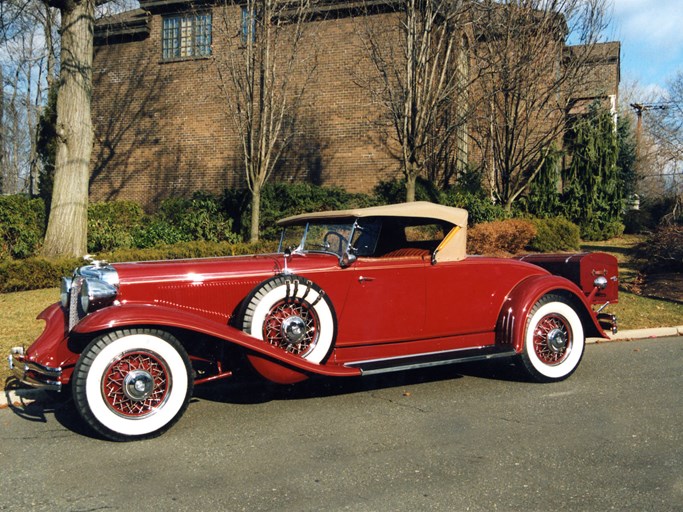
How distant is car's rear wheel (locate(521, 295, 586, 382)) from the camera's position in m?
6.16

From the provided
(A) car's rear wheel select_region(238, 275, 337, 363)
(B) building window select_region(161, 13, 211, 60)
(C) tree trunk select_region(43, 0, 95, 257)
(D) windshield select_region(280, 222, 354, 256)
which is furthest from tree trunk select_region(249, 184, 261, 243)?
(A) car's rear wheel select_region(238, 275, 337, 363)

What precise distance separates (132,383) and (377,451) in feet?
5.90

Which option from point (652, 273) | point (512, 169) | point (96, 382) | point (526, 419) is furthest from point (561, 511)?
point (512, 169)

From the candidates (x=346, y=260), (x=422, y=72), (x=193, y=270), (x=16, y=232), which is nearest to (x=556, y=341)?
(x=346, y=260)

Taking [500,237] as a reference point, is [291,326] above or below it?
below

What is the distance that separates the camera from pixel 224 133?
65.8 feet

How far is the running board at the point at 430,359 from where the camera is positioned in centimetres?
544

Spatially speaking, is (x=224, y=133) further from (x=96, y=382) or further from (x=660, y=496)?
(x=660, y=496)

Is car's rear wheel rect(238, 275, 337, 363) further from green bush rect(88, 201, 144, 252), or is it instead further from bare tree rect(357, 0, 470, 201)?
green bush rect(88, 201, 144, 252)

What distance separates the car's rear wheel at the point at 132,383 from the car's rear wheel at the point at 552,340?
3.22 meters

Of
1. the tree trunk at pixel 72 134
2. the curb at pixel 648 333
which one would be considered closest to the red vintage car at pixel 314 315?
the curb at pixel 648 333

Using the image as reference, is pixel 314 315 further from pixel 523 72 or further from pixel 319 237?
pixel 523 72

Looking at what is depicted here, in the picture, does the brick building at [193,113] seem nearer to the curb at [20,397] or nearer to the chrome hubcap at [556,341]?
the chrome hubcap at [556,341]

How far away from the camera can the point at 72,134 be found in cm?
1281
